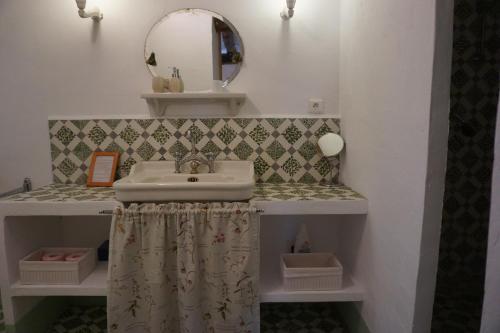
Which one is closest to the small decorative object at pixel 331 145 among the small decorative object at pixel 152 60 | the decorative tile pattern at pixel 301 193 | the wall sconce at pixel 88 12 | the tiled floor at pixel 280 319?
the decorative tile pattern at pixel 301 193

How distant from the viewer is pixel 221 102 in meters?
1.79

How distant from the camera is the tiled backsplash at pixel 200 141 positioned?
1776mm

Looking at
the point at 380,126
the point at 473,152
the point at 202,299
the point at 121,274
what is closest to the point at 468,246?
the point at 473,152

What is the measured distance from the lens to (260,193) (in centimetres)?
156

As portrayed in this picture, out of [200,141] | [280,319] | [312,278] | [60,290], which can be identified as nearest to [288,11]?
[200,141]

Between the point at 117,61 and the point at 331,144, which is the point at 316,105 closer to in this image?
the point at 331,144

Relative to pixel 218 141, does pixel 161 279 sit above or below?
below

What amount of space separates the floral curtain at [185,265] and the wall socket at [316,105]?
0.77 metres

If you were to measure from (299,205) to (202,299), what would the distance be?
0.63m

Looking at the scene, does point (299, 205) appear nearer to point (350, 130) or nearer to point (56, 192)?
point (350, 130)

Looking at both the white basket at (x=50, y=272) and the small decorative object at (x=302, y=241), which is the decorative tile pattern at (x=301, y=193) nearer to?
the small decorative object at (x=302, y=241)

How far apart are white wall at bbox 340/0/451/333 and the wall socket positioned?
0.18 meters

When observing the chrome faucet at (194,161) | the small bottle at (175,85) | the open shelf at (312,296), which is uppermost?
the small bottle at (175,85)

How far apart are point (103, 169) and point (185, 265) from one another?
2.80 feet
